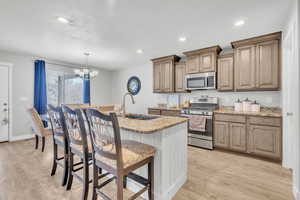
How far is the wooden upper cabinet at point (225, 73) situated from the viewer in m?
3.45

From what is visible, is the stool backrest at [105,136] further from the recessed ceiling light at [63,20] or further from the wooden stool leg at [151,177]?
the recessed ceiling light at [63,20]

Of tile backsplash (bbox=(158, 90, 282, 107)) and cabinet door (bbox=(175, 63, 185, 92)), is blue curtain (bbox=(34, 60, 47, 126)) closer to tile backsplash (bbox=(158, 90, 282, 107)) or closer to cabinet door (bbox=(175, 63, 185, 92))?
tile backsplash (bbox=(158, 90, 282, 107))

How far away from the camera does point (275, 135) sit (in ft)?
8.93

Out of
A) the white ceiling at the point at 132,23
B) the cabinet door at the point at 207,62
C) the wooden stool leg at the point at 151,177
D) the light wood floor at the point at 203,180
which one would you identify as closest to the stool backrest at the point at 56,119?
the light wood floor at the point at 203,180

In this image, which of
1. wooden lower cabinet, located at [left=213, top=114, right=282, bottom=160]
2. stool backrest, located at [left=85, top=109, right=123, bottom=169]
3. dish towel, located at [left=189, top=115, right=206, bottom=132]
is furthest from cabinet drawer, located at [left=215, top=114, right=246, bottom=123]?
stool backrest, located at [left=85, top=109, right=123, bottom=169]

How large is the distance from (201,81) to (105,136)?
318 centimetres

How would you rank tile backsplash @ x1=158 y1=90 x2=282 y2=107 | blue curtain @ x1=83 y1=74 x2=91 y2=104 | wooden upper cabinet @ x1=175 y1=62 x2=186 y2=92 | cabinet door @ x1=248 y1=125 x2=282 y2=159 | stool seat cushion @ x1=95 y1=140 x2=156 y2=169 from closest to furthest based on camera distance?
1. stool seat cushion @ x1=95 y1=140 x2=156 y2=169
2. cabinet door @ x1=248 y1=125 x2=282 y2=159
3. tile backsplash @ x1=158 y1=90 x2=282 y2=107
4. wooden upper cabinet @ x1=175 y1=62 x2=186 y2=92
5. blue curtain @ x1=83 y1=74 x2=91 y2=104

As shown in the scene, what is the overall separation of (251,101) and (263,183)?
1.93 m

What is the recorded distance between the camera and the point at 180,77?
438 centimetres

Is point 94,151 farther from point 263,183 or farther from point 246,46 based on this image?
point 246,46

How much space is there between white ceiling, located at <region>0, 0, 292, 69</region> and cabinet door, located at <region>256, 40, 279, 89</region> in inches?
13.9

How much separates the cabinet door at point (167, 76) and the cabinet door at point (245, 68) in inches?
68.4

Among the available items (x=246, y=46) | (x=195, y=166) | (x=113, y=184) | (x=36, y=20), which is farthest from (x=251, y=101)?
(x=36, y=20)

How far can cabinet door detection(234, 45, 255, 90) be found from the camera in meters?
3.14
